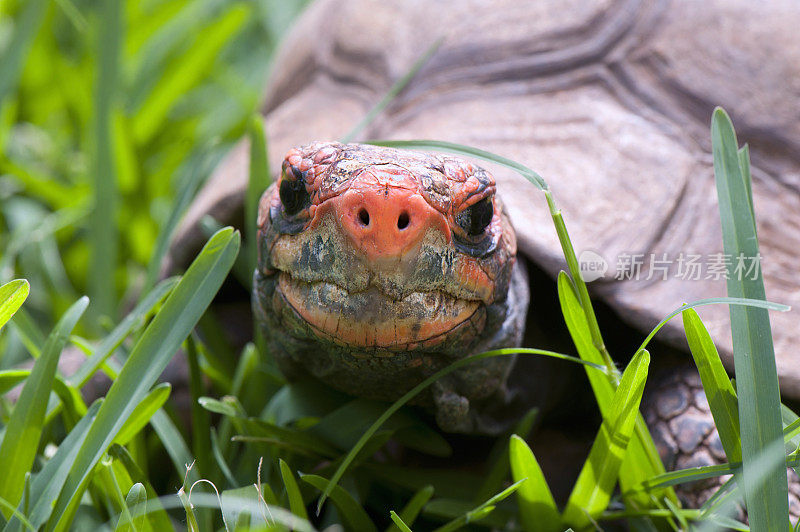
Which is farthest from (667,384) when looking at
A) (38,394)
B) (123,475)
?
(38,394)

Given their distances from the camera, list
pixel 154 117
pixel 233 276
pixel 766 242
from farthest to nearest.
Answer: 1. pixel 154 117
2. pixel 233 276
3. pixel 766 242

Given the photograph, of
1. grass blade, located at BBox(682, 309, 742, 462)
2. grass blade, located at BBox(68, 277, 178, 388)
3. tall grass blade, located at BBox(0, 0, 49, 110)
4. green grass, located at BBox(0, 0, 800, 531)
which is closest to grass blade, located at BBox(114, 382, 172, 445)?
green grass, located at BBox(0, 0, 800, 531)

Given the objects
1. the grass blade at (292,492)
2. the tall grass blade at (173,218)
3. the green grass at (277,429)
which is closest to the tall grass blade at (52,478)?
the green grass at (277,429)

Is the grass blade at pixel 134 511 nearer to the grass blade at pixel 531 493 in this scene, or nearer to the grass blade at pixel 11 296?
the grass blade at pixel 11 296

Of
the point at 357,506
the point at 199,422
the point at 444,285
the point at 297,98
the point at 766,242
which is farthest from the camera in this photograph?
the point at 297,98

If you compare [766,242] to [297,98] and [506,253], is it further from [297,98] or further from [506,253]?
[297,98]

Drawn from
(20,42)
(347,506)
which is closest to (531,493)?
(347,506)

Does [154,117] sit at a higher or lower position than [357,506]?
higher

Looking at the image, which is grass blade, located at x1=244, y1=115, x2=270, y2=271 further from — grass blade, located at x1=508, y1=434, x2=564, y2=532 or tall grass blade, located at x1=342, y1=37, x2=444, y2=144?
grass blade, located at x1=508, y1=434, x2=564, y2=532
